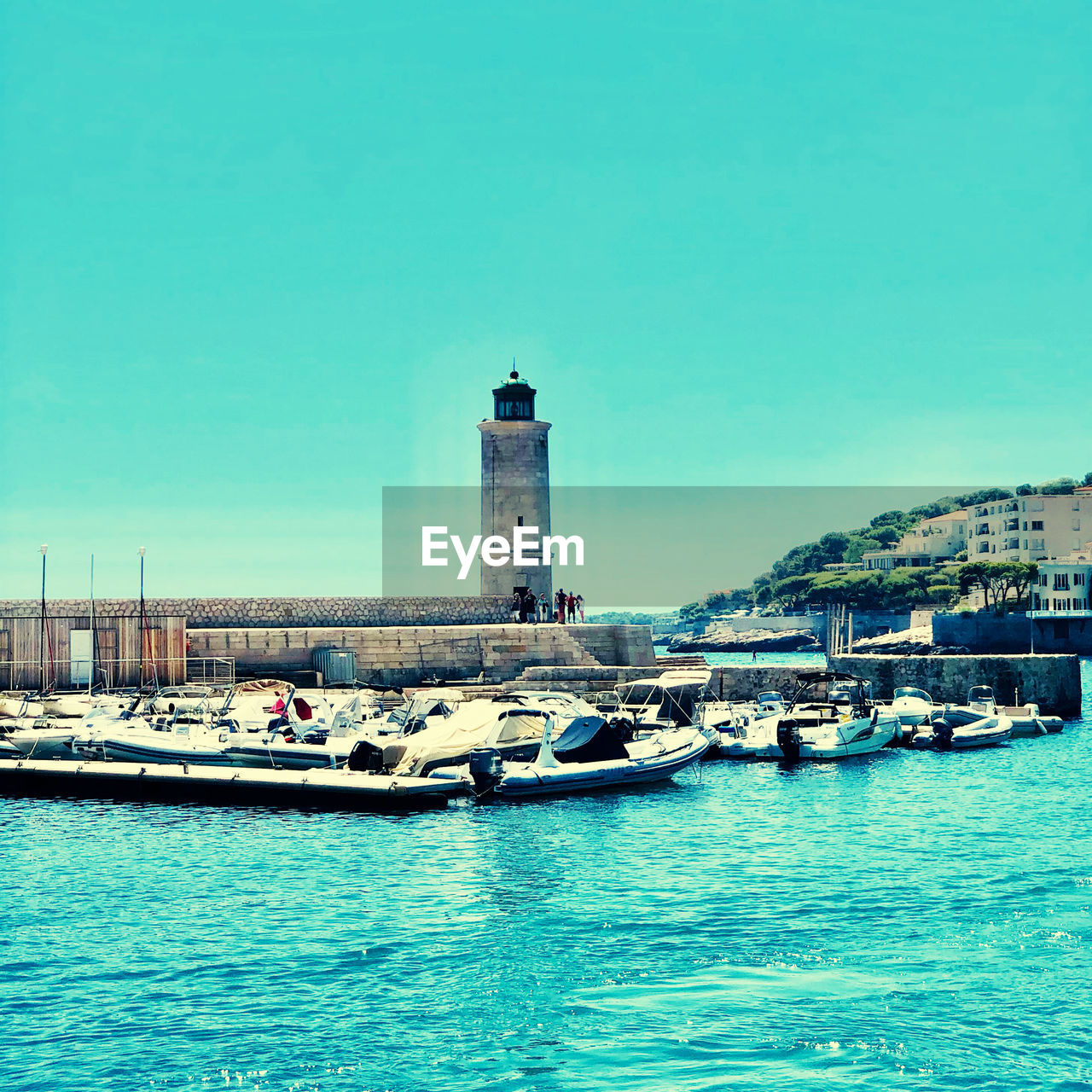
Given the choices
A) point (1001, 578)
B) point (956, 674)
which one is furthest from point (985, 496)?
point (956, 674)

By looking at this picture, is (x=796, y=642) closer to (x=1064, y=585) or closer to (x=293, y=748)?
(x=1064, y=585)

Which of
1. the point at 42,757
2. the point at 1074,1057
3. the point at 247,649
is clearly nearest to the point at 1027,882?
the point at 1074,1057

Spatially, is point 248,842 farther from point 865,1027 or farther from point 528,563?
point 528,563

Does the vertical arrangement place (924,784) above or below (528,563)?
below

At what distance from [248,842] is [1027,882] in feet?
37.1

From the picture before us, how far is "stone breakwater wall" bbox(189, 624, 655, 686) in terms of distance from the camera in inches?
1321

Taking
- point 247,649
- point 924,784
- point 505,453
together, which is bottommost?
point 924,784

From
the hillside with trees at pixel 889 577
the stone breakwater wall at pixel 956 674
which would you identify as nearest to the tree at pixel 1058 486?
the hillside with trees at pixel 889 577

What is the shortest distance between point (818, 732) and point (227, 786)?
1433 centimetres

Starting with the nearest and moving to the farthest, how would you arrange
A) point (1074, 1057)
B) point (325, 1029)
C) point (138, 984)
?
1. point (1074, 1057)
2. point (325, 1029)
3. point (138, 984)

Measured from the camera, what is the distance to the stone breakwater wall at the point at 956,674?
37969 millimetres

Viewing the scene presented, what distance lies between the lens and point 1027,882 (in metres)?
16.8

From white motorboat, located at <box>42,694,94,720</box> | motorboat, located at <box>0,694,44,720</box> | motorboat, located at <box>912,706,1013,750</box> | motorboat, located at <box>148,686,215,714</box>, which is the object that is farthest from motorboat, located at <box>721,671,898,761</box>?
motorboat, located at <box>0,694,44,720</box>

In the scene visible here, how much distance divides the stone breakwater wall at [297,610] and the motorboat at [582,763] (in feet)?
35.8
